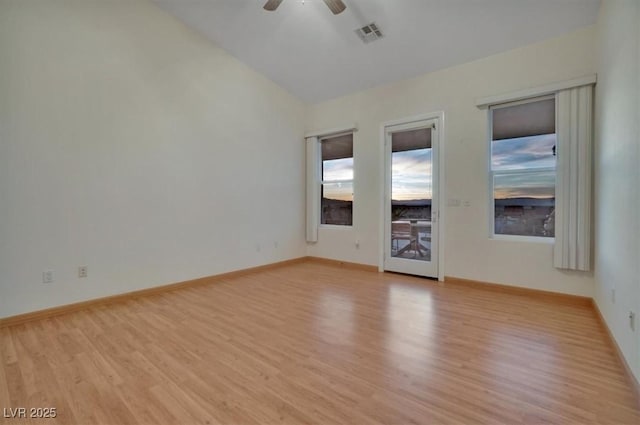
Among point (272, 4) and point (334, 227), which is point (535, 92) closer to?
point (272, 4)

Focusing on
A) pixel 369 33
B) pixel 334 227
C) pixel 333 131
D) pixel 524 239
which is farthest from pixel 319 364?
pixel 333 131

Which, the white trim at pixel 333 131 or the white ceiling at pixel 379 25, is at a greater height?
the white ceiling at pixel 379 25

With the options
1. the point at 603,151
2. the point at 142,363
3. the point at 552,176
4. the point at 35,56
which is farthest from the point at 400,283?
the point at 35,56

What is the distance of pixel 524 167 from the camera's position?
3.76 metres

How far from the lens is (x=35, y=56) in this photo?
2992 mm

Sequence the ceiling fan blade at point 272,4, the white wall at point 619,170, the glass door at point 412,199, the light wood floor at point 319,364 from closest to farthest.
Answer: the light wood floor at point 319,364 → the white wall at point 619,170 → the ceiling fan blade at point 272,4 → the glass door at point 412,199

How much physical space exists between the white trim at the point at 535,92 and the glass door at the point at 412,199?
0.74m

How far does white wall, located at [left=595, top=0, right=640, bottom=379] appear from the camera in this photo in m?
1.85

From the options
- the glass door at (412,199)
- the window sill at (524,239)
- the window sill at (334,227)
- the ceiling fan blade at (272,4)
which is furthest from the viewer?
the window sill at (334,227)

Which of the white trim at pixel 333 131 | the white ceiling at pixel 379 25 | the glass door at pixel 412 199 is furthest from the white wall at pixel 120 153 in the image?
the glass door at pixel 412 199

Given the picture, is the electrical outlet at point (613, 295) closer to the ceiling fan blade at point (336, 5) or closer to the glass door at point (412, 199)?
the glass door at point (412, 199)

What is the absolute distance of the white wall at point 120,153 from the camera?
292 cm

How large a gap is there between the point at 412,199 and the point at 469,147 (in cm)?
111

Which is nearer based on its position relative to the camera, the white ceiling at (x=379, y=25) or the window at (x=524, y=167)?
the white ceiling at (x=379, y=25)
